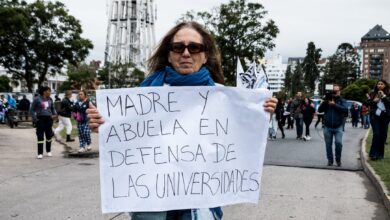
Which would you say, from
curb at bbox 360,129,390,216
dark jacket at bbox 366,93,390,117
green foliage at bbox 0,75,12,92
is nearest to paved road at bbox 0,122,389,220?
curb at bbox 360,129,390,216

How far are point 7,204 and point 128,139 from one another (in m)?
4.19

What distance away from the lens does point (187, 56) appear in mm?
2898

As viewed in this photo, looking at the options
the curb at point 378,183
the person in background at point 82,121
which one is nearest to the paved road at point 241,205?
the curb at point 378,183

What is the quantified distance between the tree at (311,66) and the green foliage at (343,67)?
10.4ft

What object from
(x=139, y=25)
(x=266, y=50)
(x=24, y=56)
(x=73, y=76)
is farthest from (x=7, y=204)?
(x=139, y=25)

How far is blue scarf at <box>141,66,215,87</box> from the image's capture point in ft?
9.58

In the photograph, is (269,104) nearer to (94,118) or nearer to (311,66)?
(94,118)

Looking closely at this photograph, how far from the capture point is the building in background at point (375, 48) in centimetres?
18679

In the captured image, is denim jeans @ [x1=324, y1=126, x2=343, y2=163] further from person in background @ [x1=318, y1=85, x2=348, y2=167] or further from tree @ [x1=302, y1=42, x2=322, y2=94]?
tree @ [x1=302, y1=42, x2=322, y2=94]

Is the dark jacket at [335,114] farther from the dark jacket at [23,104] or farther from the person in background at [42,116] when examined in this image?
the dark jacket at [23,104]

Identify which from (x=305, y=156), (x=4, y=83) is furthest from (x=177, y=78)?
(x=4, y=83)

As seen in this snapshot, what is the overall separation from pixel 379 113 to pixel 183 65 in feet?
28.6

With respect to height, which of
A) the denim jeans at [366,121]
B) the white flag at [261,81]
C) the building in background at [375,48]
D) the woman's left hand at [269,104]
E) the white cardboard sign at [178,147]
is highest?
the building in background at [375,48]

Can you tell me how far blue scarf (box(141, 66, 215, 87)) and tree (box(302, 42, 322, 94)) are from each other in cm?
10797
